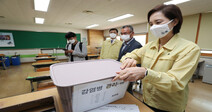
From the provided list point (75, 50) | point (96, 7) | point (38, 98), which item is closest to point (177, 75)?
point (38, 98)

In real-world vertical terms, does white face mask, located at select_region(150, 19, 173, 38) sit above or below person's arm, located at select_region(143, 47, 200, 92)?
above

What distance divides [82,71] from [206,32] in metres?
5.10

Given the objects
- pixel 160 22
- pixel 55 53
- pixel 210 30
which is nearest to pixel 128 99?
pixel 160 22

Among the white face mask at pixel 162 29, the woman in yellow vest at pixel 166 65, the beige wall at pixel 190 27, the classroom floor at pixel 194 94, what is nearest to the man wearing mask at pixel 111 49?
the classroom floor at pixel 194 94

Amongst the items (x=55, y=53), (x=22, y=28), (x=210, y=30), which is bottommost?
(x=55, y=53)

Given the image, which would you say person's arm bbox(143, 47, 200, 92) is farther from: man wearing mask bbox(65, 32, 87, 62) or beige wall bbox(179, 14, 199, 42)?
beige wall bbox(179, 14, 199, 42)

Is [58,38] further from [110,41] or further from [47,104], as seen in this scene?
[47,104]

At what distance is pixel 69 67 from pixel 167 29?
0.78 meters

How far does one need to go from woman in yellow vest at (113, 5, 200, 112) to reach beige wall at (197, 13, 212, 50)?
4.35 meters

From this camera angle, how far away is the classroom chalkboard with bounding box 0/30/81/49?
6.25 meters

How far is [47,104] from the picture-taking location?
58 centimetres

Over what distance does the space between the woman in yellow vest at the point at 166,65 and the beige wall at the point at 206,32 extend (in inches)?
171

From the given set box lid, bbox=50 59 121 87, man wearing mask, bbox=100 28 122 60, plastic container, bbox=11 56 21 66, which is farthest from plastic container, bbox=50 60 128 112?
plastic container, bbox=11 56 21 66

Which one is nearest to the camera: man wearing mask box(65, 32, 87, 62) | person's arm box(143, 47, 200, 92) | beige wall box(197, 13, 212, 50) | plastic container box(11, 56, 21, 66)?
person's arm box(143, 47, 200, 92)
